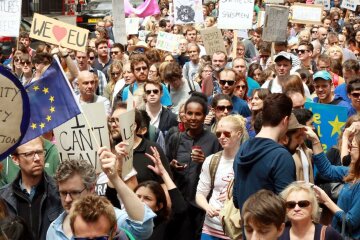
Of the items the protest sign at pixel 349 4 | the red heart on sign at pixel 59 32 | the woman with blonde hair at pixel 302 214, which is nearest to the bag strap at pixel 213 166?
the woman with blonde hair at pixel 302 214

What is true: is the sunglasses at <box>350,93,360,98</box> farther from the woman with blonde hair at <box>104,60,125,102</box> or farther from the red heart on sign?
the red heart on sign

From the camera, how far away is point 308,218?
5.57 metres

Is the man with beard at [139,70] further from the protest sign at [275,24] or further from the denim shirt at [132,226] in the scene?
the denim shirt at [132,226]

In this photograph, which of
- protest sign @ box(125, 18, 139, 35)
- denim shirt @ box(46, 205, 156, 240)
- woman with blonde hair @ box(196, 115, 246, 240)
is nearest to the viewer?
denim shirt @ box(46, 205, 156, 240)

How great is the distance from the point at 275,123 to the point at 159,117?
144 inches

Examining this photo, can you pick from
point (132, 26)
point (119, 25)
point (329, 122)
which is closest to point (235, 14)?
point (119, 25)

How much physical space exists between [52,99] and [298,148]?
5.97 ft

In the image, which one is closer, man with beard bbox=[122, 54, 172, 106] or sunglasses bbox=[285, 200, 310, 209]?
sunglasses bbox=[285, 200, 310, 209]

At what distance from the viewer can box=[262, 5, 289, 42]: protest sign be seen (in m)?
14.1

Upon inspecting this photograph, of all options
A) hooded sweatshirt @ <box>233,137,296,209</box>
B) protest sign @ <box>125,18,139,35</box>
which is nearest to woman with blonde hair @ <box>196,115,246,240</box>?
hooded sweatshirt @ <box>233,137,296,209</box>

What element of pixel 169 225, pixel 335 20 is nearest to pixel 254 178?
pixel 169 225

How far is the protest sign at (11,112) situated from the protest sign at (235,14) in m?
10.2

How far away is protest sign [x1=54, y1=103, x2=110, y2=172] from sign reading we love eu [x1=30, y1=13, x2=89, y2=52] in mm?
6118

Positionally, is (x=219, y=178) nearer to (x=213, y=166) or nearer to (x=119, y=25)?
(x=213, y=166)
